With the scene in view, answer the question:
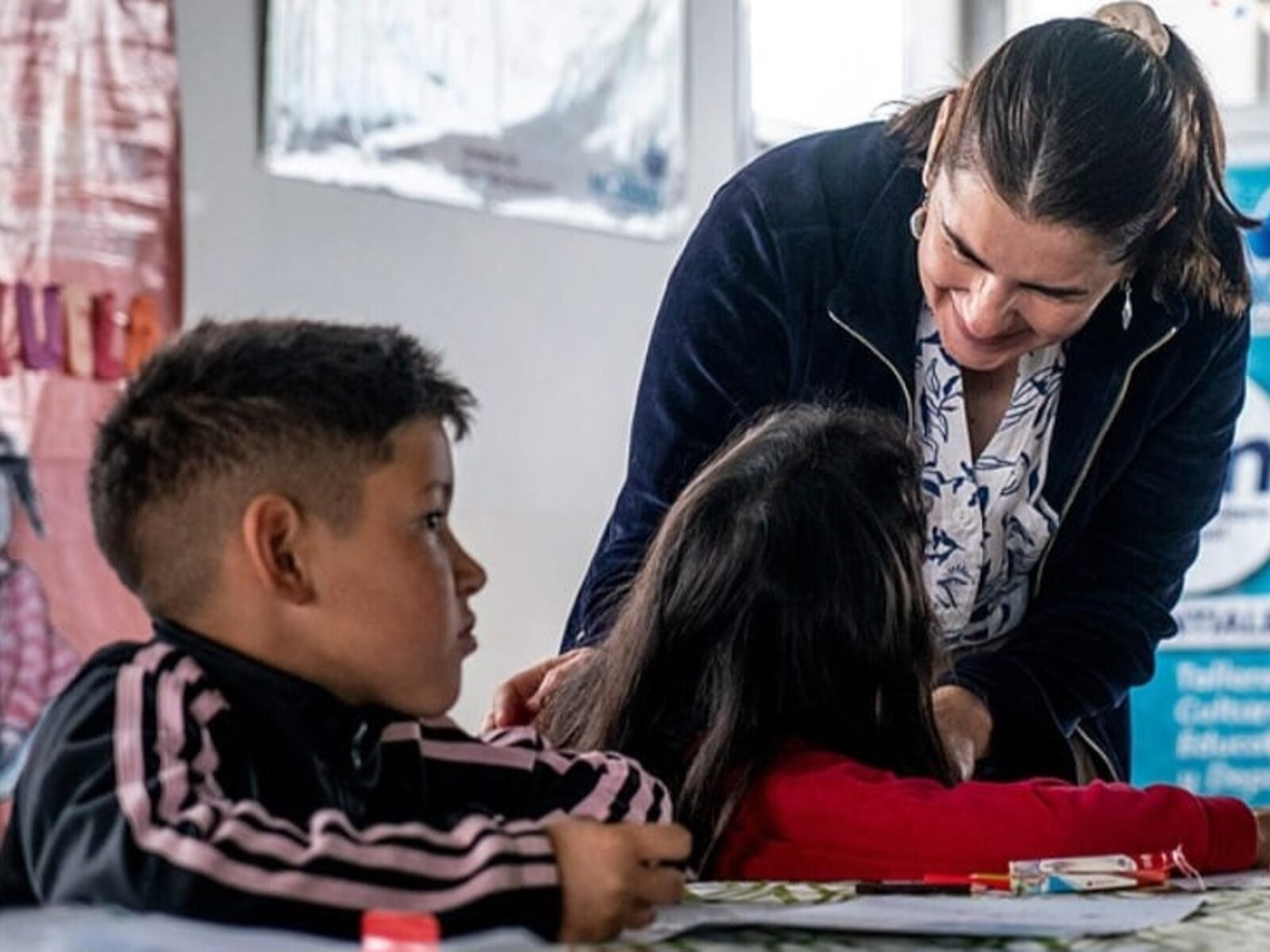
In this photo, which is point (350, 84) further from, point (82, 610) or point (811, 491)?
point (811, 491)

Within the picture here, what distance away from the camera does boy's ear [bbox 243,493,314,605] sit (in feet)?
3.50

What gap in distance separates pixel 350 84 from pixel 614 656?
6.81 ft

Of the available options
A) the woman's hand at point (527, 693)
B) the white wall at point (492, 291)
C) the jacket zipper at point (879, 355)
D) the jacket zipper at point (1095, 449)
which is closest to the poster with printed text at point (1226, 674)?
the white wall at point (492, 291)

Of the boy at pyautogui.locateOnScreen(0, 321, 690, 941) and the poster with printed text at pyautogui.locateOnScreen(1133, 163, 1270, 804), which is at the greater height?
the boy at pyautogui.locateOnScreen(0, 321, 690, 941)

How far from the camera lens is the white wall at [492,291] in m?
3.10

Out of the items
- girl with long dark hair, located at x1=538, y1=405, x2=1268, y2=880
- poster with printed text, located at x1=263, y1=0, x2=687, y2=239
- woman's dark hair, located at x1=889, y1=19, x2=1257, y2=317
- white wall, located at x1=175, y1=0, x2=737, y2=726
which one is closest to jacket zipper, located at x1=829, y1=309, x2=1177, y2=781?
woman's dark hair, located at x1=889, y1=19, x2=1257, y2=317

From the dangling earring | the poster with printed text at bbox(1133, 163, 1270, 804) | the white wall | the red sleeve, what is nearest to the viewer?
the red sleeve

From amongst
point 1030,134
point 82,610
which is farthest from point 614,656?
point 82,610

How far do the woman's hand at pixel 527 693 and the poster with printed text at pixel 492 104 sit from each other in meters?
1.74

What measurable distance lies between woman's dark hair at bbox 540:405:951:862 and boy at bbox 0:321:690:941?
19cm

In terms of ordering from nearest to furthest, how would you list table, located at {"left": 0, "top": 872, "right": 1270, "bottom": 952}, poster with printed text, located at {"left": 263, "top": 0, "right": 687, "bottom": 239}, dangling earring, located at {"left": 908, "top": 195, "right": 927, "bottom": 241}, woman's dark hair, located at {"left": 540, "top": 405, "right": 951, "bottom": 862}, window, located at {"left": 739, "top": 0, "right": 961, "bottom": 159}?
table, located at {"left": 0, "top": 872, "right": 1270, "bottom": 952}
woman's dark hair, located at {"left": 540, "top": 405, "right": 951, "bottom": 862}
dangling earring, located at {"left": 908, "top": 195, "right": 927, "bottom": 241}
poster with printed text, located at {"left": 263, "top": 0, "right": 687, "bottom": 239}
window, located at {"left": 739, "top": 0, "right": 961, "bottom": 159}

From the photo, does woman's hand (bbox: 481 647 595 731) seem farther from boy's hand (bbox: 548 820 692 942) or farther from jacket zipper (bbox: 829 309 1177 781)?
boy's hand (bbox: 548 820 692 942)

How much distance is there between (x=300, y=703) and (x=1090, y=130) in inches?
30.5

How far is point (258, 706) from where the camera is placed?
1046 mm
